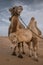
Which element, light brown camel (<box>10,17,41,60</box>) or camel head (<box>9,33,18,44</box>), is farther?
light brown camel (<box>10,17,41,60</box>)

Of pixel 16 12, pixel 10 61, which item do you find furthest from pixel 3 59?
pixel 16 12

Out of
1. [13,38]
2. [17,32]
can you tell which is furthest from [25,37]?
[13,38]

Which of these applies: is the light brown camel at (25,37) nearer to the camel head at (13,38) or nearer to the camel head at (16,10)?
the camel head at (13,38)

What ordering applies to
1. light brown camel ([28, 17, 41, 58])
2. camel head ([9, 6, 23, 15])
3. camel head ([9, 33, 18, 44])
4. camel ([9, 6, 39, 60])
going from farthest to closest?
light brown camel ([28, 17, 41, 58])
camel head ([9, 6, 23, 15])
camel ([9, 6, 39, 60])
camel head ([9, 33, 18, 44])

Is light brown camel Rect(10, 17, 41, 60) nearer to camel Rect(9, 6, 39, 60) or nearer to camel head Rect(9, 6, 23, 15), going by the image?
camel Rect(9, 6, 39, 60)

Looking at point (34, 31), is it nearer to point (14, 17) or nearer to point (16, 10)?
point (14, 17)

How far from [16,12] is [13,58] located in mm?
1770

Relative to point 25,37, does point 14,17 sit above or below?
above

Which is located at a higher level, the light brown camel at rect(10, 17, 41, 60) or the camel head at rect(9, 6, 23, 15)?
the camel head at rect(9, 6, 23, 15)

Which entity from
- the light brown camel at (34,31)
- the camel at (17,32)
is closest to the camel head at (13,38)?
the camel at (17,32)

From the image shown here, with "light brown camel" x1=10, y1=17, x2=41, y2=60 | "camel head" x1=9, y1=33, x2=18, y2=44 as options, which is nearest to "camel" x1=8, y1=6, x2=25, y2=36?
"light brown camel" x1=10, y1=17, x2=41, y2=60

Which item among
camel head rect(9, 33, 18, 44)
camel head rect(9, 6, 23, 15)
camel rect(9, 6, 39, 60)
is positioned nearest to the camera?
camel head rect(9, 33, 18, 44)

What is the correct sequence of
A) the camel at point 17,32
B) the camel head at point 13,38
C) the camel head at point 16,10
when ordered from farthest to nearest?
the camel head at point 16,10 < the camel at point 17,32 < the camel head at point 13,38

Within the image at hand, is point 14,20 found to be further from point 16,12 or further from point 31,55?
point 31,55
